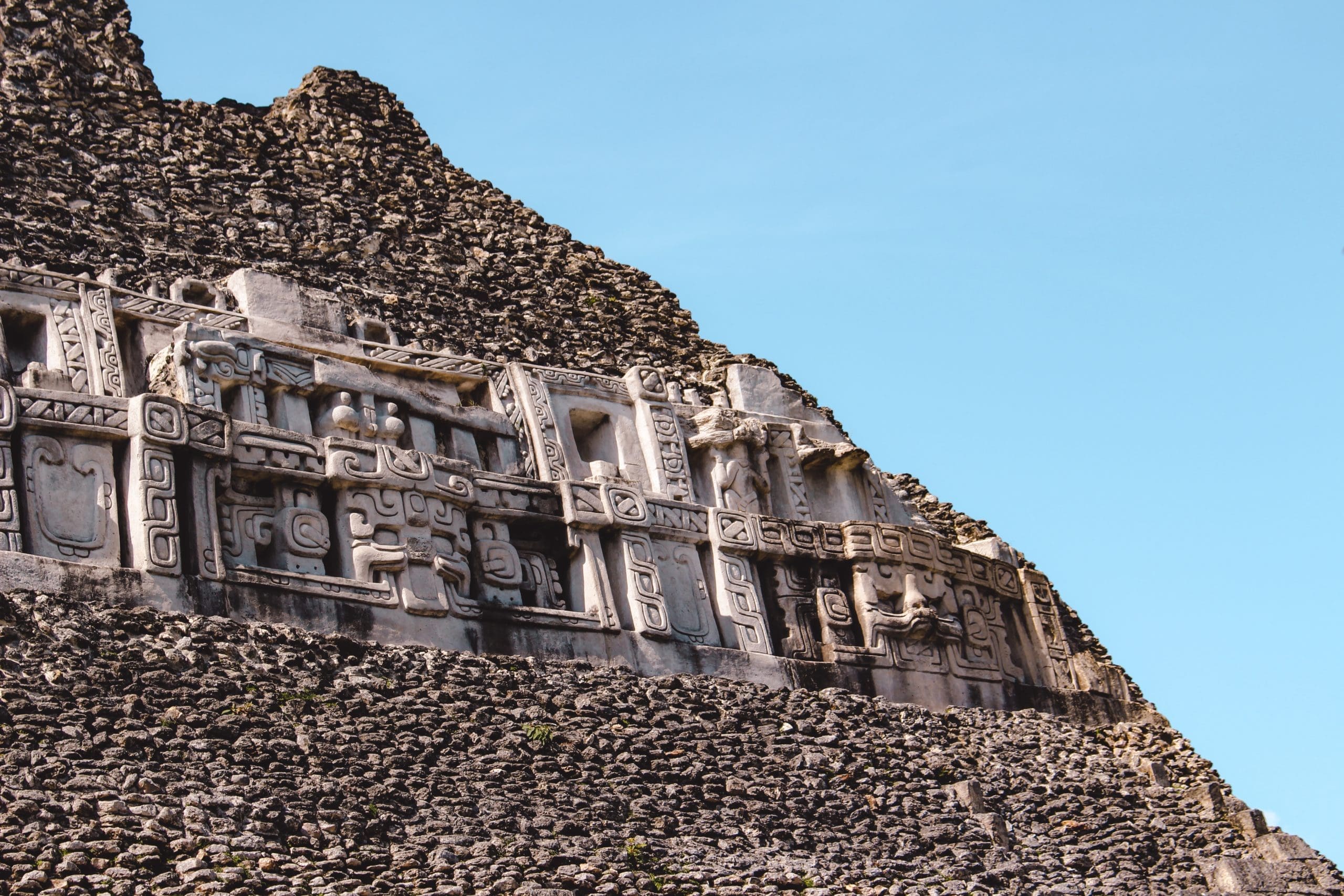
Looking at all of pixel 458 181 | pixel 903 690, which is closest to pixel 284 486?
pixel 903 690

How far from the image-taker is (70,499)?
40.7ft

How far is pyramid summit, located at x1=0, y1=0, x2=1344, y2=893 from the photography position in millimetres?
10430

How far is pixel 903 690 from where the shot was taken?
15.2 metres

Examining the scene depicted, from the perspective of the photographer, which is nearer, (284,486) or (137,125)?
(284,486)

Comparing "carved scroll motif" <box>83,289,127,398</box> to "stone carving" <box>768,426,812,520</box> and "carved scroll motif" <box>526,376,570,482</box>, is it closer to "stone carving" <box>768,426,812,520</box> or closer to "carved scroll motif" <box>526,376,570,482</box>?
"carved scroll motif" <box>526,376,570,482</box>

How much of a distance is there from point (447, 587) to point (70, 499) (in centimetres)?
221

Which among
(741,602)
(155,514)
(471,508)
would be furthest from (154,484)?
(741,602)

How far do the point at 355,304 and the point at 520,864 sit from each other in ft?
24.4

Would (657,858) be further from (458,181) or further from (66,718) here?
(458,181)

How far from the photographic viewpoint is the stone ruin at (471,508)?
1257 centimetres

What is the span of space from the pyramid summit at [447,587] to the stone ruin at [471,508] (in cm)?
3

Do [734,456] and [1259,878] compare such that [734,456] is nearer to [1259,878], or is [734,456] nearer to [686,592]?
[686,592]

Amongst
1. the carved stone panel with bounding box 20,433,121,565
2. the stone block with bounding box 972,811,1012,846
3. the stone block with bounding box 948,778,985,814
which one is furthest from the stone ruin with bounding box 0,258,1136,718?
the stone block with bounding box 972,811,1012,846

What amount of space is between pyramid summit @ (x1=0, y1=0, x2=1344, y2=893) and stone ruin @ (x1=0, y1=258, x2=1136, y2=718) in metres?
0.03
